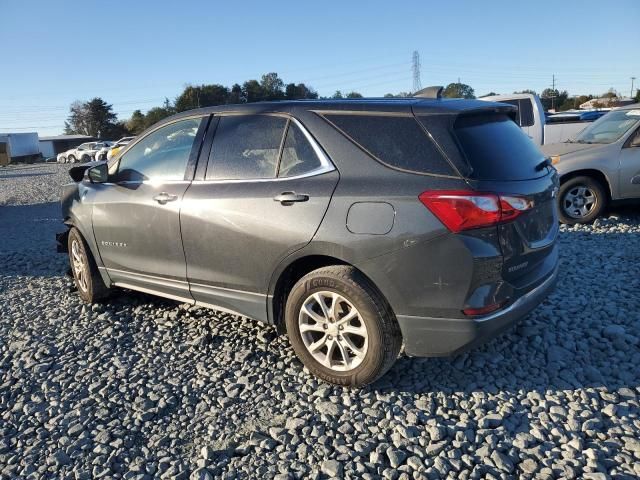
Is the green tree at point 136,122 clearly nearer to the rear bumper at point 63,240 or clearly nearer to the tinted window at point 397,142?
the rear bumper at point 63,240

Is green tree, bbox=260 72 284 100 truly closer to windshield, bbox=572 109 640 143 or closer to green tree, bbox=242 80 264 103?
green tree, bbox=242 80 264 103

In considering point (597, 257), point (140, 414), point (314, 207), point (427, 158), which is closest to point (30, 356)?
point (140, 414)

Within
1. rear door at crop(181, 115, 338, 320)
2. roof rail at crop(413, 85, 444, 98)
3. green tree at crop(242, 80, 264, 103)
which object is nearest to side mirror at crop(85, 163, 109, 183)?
rear door at crop(181, 115, 338, 320)

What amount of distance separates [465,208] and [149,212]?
97.8 inches

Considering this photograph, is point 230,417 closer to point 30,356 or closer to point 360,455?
point 360,455

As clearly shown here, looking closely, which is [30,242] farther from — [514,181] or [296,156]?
[514,181]

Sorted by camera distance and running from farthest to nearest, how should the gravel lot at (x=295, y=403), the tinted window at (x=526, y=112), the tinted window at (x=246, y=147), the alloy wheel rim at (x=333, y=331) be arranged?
the tinted window at (x=526, y=112) < the tinted window at (x=246, y=147) < the alloy wheel rim at (x=333, y=331) < the gravel lot at (x=295, y=403)

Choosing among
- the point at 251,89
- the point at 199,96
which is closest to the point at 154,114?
the point at 199,96

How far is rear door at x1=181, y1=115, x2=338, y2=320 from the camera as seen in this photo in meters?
3.08

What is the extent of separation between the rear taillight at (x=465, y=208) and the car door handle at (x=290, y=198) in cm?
76

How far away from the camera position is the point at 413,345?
2863 millimetres

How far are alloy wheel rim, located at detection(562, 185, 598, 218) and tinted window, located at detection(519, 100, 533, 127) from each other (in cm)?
428

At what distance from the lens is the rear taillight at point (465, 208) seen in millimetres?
2598

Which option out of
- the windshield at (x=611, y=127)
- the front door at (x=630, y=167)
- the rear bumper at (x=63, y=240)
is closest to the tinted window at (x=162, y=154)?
the rear bumper at (x=63, y=240)
